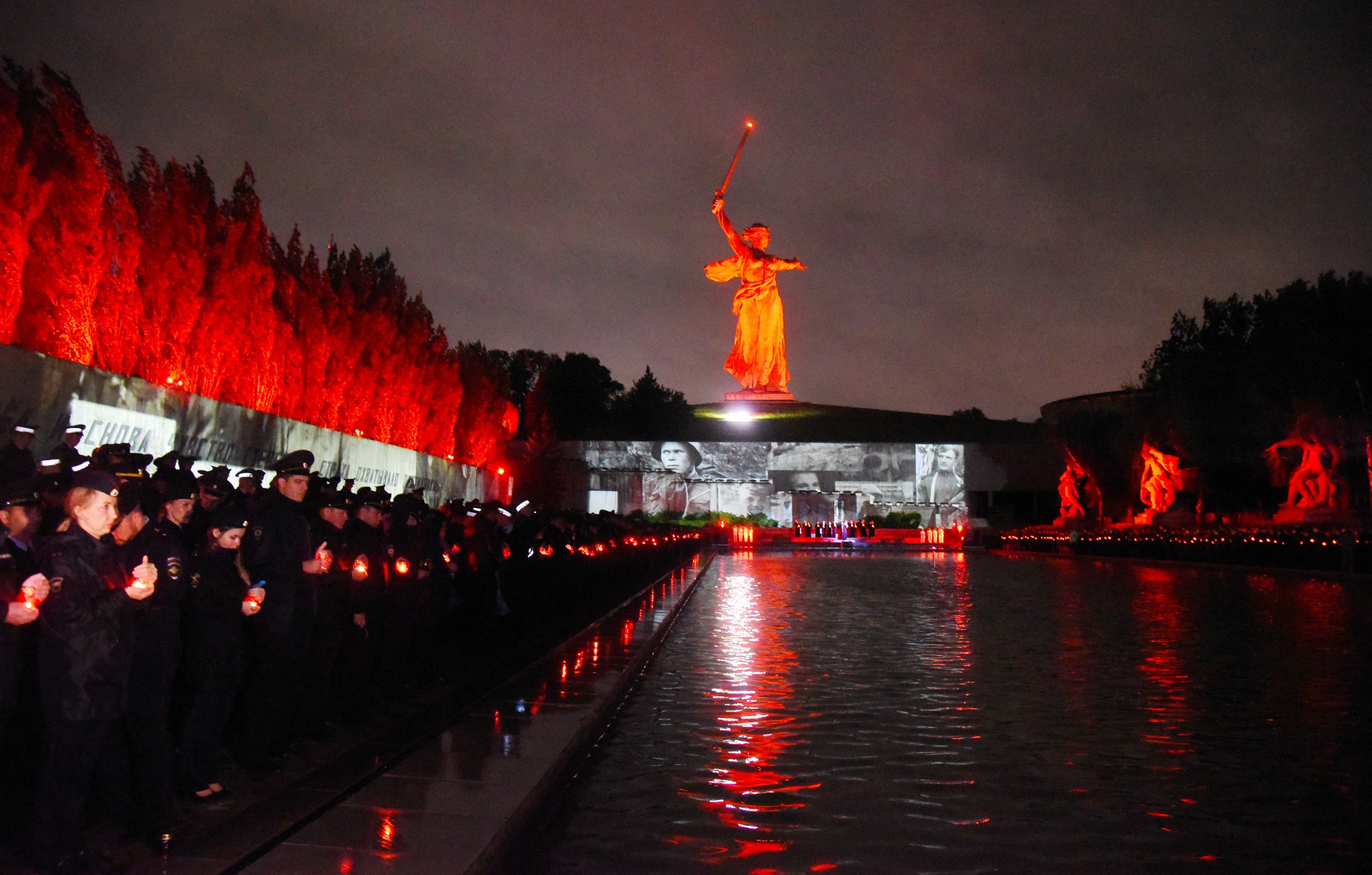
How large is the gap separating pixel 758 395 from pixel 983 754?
60385mm

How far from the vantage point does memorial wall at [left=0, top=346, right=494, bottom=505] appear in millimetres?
12945

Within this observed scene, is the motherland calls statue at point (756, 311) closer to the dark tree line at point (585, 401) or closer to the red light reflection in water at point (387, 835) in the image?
the dark tree line at point (585, 401)

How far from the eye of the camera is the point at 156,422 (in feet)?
52.6

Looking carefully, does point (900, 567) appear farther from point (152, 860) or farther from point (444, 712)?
point (152, 860)

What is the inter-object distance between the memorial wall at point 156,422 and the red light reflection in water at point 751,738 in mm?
6085

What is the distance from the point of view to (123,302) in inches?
767

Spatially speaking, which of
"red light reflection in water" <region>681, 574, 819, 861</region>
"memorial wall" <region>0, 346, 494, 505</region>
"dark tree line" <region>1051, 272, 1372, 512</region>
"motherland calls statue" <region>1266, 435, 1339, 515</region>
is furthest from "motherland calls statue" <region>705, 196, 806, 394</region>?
"red light reflection in water" <region>681, 574, 819, 861</region>

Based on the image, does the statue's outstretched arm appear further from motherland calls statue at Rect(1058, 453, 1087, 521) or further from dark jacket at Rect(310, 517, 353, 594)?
dark jacket at Rect(310, 517, 353, 594)

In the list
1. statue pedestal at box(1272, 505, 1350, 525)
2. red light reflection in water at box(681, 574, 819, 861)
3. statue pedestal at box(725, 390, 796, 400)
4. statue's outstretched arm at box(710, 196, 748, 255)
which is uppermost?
statue's outstretched arm at box(710, 196, 748, 255)

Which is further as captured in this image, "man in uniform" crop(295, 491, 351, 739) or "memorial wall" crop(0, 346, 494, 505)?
"memorial wall" crop(0, 346, 494, 505)

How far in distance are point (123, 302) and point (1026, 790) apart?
17333mm

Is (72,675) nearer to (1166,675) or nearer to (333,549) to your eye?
(333,549)

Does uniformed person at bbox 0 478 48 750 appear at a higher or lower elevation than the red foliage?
lower

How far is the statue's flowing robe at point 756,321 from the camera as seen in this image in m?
66.8
